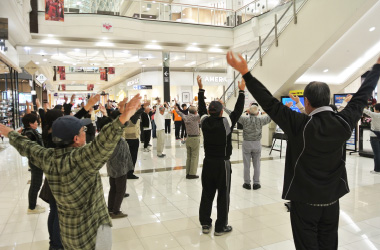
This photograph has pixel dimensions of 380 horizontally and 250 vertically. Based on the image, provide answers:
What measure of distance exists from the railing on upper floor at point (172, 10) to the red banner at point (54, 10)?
1139 millimetres

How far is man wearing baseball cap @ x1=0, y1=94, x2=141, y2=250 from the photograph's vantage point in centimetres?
176

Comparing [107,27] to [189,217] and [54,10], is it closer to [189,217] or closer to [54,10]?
[54,10]

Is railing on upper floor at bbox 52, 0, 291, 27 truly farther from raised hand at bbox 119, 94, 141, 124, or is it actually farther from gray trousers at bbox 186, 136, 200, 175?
raised hand at bbox 119, 94, 141, 124

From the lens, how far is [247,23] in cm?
1376

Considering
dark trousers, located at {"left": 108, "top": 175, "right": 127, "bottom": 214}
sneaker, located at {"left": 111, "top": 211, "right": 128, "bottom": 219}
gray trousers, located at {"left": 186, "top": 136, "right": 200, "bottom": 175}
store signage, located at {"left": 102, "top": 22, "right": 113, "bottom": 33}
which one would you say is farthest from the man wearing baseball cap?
store signage, located at {"left": 102, "top": 22, "right": 113, "bottom": 33}

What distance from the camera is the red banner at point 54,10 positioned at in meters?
10.8

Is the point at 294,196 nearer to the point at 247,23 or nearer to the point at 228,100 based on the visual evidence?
the point at 228,100

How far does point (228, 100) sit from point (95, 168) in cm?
1059

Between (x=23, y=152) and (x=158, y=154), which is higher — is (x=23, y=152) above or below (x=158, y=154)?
above

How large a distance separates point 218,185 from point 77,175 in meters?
2.21

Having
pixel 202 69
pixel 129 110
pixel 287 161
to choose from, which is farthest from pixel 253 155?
pixel 202 69

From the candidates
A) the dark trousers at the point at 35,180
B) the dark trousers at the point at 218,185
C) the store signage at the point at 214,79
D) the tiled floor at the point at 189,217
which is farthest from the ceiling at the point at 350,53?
the store signage at the point at 214,79

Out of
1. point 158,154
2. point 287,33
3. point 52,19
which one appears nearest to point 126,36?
point 52,19

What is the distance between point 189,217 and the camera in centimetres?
445
